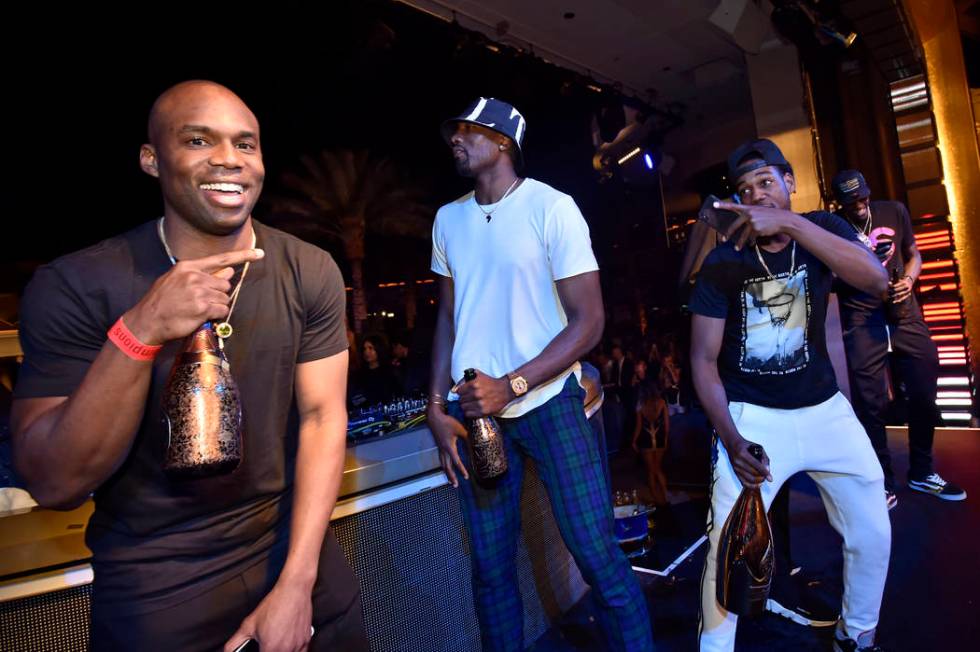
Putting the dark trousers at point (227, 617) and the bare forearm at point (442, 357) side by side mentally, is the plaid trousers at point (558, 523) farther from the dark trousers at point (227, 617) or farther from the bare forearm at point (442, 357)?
the dark trousers at point (227, 617)

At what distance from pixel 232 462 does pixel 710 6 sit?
996 cm

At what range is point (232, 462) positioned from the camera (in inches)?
41.7

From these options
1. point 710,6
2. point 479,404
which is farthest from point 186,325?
point 710,6

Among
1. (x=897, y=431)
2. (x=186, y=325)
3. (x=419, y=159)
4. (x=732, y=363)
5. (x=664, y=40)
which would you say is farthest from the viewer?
(x=419, y=159)

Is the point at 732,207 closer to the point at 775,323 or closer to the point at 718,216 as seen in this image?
the point at 718,216

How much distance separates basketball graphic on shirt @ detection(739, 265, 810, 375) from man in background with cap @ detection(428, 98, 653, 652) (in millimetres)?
833

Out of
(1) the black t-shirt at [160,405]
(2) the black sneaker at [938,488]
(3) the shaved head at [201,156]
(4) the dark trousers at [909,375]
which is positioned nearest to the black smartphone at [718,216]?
(1) the black t-shirt at [160,405]

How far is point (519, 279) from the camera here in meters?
2.06

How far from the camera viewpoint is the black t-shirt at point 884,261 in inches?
165

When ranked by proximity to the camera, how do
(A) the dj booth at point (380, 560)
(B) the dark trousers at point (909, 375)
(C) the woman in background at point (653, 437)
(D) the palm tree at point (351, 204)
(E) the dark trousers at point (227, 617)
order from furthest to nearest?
(D) the palm tree at point (351, 204)
(C) the woman in background at point (653, 437)
(B) the dark trousers at point (909, 375)
(A) the dj booth at point (380, 560)
(E) the dark trousers at point (227, 617)

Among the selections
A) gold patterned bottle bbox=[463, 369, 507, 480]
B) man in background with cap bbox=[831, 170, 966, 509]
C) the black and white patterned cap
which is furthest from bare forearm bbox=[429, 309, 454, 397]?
man in background with cap bbox=[831, 170, 966, 509]

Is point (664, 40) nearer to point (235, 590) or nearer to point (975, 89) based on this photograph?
point (975, 89)

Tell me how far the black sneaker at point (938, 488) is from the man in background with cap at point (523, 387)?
358 centimetres

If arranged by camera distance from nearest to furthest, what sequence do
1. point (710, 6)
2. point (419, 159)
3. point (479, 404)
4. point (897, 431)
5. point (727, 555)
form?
point (479, 404), point (727, 555), point (897, 431), point (710, 6), point (419, 159)
